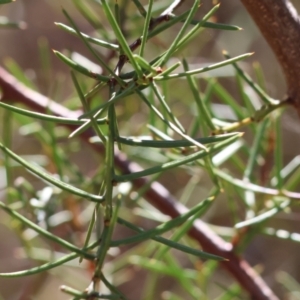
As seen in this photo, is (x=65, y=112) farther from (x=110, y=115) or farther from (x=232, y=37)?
(x=232, y=37)

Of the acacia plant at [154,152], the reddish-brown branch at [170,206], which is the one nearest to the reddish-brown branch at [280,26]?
the acacia plant at [154,152]

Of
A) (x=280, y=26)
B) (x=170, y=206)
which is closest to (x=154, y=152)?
(x=170, y=206)

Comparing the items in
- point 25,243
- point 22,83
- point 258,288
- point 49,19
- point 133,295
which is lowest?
point 133,295

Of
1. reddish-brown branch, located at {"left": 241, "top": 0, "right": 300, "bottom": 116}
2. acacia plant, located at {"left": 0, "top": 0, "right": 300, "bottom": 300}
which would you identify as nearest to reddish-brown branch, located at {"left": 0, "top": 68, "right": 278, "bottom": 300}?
acacia plant, located at {"left": 0, "top": 0, "right": 300, "bottom": 300}

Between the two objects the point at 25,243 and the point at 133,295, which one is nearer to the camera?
the point at 25,243

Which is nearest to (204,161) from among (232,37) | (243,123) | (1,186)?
(243,123)

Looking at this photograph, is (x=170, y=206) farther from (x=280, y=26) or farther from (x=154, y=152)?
(x=280, y=26)

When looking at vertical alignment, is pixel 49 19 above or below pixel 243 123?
above
